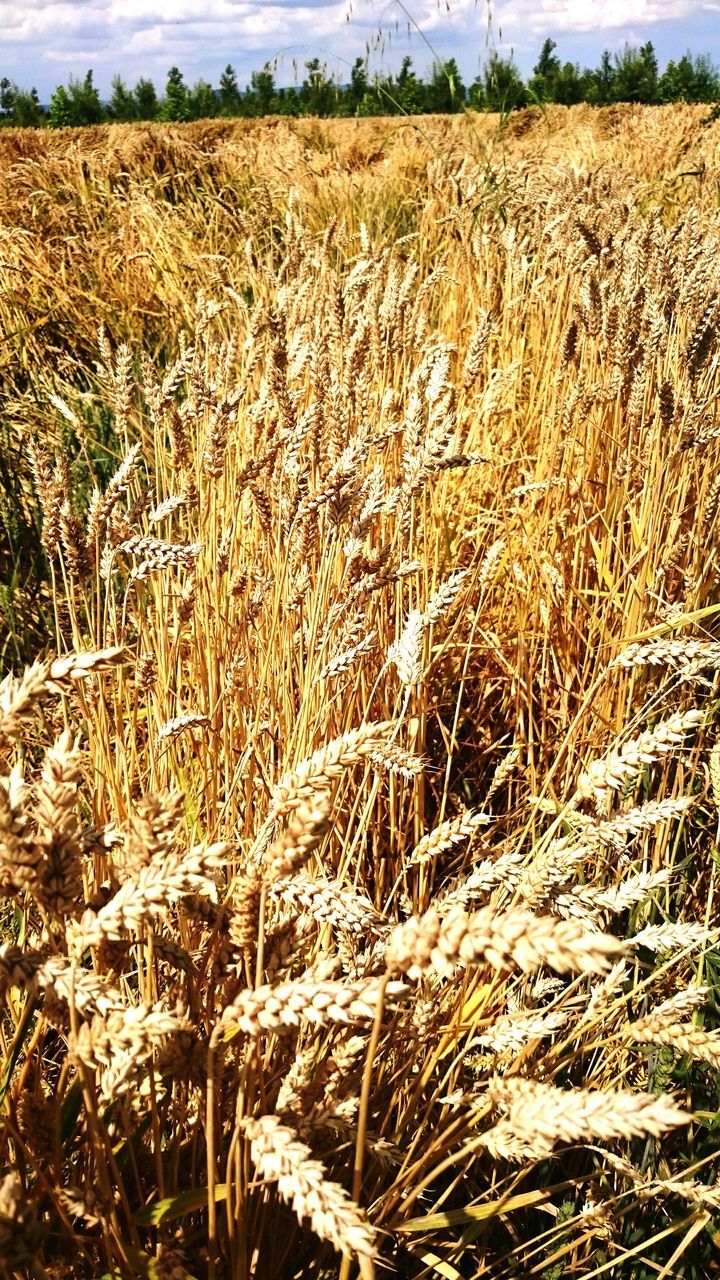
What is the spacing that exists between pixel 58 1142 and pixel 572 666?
147 centimetres

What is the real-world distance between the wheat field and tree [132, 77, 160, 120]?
28724 millimetres

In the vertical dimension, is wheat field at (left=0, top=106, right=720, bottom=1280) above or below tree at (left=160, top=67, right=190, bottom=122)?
below

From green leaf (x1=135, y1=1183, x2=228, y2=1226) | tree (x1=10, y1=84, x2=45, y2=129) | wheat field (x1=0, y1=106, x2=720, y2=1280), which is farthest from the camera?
tree (x1=10, y1=84, x2=45, y2=129)

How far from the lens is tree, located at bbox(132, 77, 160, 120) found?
2794 centimetres

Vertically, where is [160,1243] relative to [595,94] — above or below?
below

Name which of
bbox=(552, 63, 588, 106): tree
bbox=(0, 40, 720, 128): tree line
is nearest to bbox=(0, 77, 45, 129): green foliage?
bbox=(0, 40, 720, 128): tree line

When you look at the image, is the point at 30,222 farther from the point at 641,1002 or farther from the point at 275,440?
the point at 641,1002

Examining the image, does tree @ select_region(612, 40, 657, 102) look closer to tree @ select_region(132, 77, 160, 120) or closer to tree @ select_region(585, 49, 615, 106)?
tree @ select_region(585, 49, 615, 106)

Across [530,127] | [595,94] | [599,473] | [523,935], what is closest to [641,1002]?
[523,935]

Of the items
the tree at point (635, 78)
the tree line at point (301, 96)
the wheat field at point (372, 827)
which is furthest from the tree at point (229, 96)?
the wheat field at point (372, 827)

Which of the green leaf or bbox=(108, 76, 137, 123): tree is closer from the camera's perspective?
the green leaf

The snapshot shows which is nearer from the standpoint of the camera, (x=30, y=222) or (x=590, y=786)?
(x=590, y=786)

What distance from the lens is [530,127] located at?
610 inches

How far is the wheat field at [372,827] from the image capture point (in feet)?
2.33
